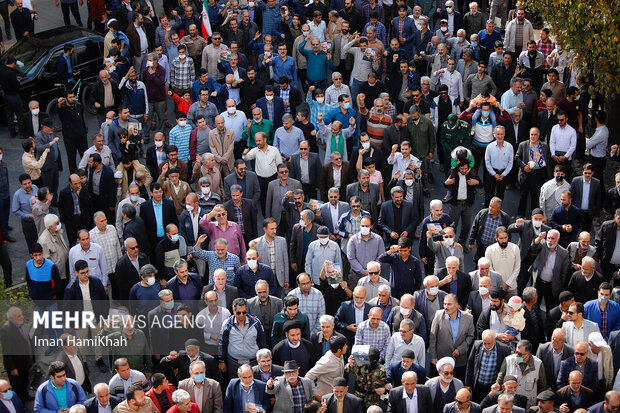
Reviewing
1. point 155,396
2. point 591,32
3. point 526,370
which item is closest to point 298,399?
point 155,396

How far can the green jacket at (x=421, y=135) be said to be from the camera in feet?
59.9

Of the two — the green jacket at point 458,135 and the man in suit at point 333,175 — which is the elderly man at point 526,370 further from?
the green jacket at point 458,135

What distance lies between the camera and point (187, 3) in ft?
76.1

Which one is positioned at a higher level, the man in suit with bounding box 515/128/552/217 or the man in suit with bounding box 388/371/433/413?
the man in suit with bounding box 515/128/552/217

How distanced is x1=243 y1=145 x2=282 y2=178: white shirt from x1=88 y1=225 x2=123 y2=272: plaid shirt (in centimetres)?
300

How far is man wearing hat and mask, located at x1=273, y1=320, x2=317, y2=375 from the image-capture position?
13359mm

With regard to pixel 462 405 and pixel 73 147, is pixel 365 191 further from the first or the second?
pixel 73 147

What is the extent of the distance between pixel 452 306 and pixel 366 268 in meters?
2.08

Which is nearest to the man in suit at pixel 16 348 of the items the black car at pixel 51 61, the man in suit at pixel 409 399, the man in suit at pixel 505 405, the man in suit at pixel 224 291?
the man in suit at pixel 224 291

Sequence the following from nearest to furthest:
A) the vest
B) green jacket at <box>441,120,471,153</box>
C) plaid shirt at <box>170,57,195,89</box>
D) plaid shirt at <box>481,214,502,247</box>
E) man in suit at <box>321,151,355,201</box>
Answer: the vest < plaid shirt at <box>481,214,502,247</box> < man in suit at <box>321,151,355,201</box> < green jacket at <box>441,120,471,153</box> < plaid shirt at <box>170,57,195,89</box>

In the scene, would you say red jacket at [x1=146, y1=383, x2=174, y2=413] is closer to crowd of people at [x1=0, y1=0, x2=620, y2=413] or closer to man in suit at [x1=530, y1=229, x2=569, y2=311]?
crowd of people at [x1=0, y1=0, x2=620, y2=413]

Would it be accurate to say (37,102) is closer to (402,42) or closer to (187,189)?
(187,189)

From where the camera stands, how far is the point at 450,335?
13.8 meters

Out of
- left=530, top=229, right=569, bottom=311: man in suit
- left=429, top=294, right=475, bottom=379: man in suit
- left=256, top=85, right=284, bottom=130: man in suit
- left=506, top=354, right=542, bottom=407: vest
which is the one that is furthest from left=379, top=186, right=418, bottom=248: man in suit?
left=256, top=85, right=284, bottom=130: man in suit
